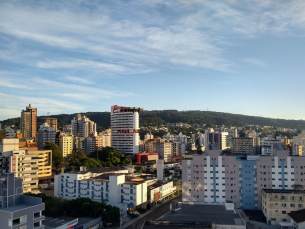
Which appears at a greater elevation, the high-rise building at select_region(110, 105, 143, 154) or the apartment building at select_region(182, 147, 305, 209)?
the high-rise building at select_region(110, 105, 143, 154)

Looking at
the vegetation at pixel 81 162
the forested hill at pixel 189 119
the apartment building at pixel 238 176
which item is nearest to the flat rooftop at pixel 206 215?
the apartment building at pixel 238 176

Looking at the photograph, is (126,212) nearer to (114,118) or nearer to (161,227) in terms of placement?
(161,227)

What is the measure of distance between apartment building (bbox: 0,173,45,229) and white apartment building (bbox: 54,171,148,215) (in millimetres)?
13242

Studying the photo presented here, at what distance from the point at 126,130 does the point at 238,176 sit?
1485 inches

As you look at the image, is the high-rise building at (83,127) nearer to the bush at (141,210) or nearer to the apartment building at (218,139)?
the apartment building at (218,139)

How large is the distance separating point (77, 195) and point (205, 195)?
42.6 feet

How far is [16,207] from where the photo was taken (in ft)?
41.3

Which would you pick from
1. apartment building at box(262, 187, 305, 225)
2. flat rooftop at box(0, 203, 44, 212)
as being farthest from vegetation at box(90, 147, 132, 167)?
flat rooftop at box(0, 203, 44, 212)

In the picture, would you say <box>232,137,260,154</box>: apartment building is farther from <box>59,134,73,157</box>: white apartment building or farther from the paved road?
the paved road

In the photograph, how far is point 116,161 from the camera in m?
52.2

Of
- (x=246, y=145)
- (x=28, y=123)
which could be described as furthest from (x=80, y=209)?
(x=246, y=145)

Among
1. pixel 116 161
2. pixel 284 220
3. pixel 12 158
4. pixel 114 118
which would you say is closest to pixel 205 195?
pixel 284 220

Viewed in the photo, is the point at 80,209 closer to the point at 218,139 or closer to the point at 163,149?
the point at 163,149

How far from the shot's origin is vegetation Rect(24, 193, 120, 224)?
882 inches
